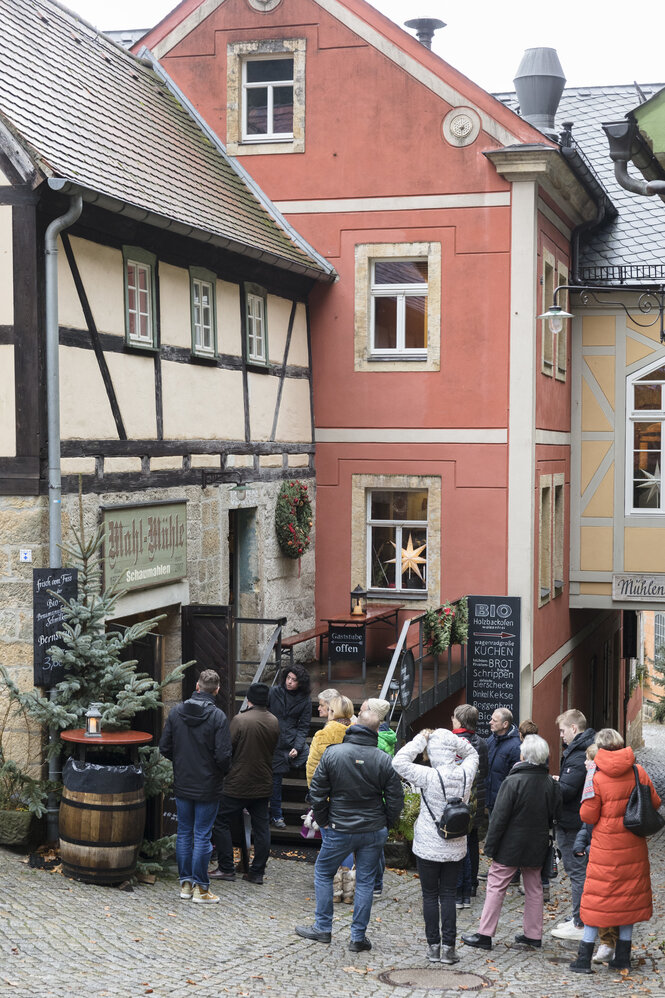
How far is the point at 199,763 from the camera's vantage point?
9.61 metres

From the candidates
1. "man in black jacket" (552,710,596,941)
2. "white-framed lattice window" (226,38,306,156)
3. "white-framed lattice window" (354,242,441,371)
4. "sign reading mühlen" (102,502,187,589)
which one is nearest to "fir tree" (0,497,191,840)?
"sign reading mühlen" (102,502,187,589)

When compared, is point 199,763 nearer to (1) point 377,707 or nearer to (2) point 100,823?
(2) point 100,823

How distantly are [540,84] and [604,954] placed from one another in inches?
545

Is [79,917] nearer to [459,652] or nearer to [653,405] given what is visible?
[459,652]

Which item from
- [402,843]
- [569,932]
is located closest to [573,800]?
[569,932]

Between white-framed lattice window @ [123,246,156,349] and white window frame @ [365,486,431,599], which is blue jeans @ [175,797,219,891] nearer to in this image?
white-framed lattice window @ [123,246,156,349]

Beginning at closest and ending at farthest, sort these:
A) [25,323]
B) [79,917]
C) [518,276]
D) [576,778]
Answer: [79,917]
[576,778]
[25,323]
[518,276]

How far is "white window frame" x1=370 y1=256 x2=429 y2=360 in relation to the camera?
54.8 feet

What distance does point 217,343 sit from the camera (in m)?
14.0

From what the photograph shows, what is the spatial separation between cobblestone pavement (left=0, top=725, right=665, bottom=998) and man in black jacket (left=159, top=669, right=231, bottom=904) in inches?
9.6

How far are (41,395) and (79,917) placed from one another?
4.02m

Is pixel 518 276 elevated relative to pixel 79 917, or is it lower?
elevated

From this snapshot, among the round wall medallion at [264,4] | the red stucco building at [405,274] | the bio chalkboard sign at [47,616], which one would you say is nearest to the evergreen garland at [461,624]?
the red stucco building at [405,274]

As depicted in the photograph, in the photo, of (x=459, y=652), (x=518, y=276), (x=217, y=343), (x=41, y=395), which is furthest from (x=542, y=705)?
(x=41, y=395)
